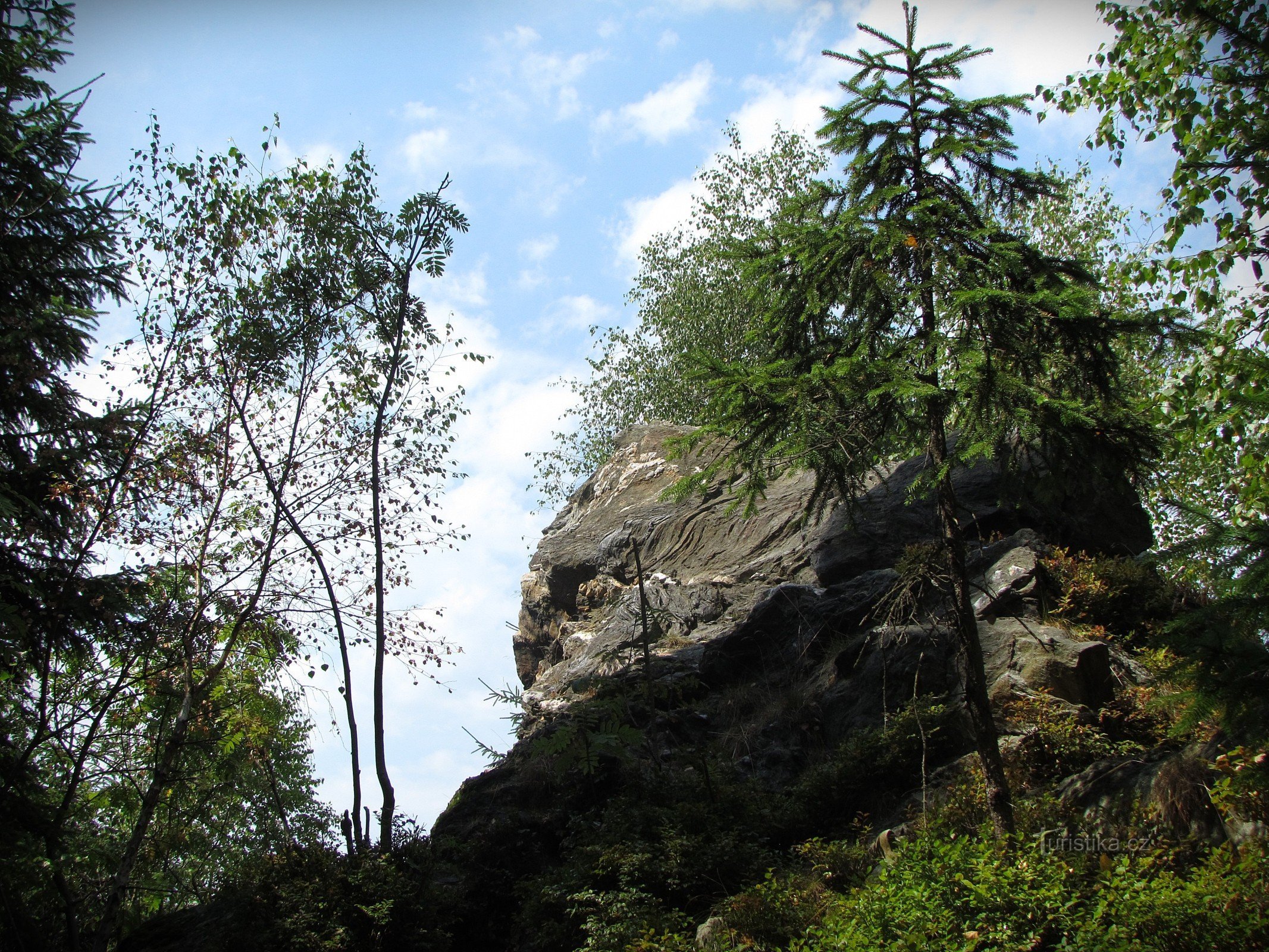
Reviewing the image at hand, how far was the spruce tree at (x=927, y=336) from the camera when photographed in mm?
7324

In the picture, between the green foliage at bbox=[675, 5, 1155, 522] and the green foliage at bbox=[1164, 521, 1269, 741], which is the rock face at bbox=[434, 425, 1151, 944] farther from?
the green foliage at bbox=[1164, 521, 1269, 741]

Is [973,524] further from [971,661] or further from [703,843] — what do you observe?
[703,843]

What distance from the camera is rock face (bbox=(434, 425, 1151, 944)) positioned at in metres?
9.93

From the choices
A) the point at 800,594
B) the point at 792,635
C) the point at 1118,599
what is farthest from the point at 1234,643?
the point at 800,594

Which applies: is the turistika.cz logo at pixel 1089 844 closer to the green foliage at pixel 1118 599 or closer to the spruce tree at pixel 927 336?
the spruce tree at pixel 927 336

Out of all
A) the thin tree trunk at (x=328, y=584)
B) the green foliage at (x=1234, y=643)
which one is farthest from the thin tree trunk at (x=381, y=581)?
the green foliage at (x=1234, y=643)

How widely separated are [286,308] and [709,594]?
367 inches

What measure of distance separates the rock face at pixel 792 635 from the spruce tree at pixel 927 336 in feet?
2.22

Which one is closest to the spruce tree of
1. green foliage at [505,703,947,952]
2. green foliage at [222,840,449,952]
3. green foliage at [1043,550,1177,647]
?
green foliage at [505,703,947,952]

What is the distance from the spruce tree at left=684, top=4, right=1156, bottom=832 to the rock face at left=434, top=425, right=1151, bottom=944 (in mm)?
675

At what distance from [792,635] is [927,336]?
21.3 ft

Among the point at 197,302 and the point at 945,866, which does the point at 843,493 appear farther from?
the point at 197,302

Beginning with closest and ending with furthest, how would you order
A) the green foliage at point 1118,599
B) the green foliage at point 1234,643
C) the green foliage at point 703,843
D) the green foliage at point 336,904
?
1. the green foliage at point 1234,643
2. the green foliage at point 703,843
3. the green foliage at point 336,904
4. the green foliage at point 1118,599

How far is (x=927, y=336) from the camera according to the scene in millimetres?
8242
